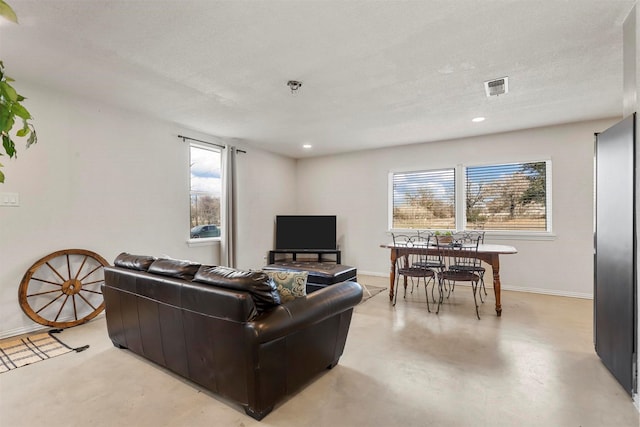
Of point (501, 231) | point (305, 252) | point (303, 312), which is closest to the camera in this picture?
point (303, 312)

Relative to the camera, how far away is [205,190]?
5.17 meters

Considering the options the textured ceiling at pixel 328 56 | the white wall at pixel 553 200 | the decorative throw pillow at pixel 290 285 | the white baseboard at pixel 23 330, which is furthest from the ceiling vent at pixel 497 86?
the white baseboard at pixel 23 330

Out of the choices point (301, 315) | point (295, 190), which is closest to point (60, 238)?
point (301, 315)

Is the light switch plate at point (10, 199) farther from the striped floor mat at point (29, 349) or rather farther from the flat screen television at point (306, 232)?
the flat screen television at point (306, 232)

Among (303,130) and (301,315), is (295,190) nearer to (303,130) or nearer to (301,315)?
(303,130)

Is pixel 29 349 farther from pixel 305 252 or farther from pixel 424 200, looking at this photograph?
pixel 424 200

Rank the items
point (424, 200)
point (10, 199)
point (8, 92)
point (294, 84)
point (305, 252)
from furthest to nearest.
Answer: point (305, 252) → point (424, 200) → point (294, 84) → point (10, 199) → point (8, 92)

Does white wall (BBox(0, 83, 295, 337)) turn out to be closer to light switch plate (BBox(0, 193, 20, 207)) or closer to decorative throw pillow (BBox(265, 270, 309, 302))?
light switch plate (BBox(0, 193, 20, 207))

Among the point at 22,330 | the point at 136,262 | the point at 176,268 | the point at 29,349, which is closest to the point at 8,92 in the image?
the point at 176,268

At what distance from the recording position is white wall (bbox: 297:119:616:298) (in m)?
4.56

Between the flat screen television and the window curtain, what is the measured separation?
1.15 meters

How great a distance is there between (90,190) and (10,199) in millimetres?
692

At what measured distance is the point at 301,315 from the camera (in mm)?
2021

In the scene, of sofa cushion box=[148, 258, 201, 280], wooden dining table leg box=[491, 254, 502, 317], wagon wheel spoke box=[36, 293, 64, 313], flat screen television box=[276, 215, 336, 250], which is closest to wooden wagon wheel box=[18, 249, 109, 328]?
wagon wheel spoke box=[36, 293, 64, 313]
